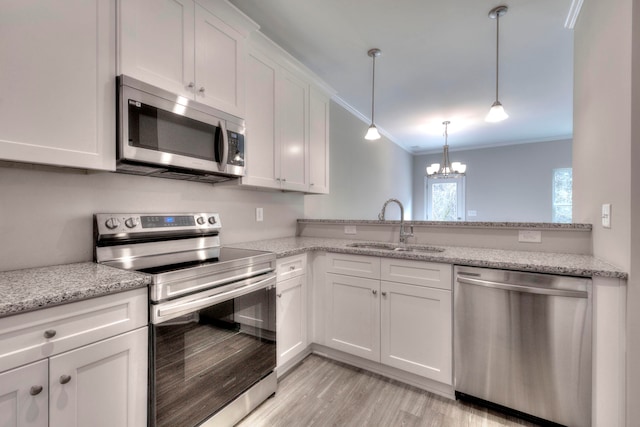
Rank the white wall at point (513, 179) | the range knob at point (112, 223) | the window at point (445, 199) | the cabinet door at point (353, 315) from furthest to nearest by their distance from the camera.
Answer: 1. the window at point (445, 199)
2. the white wall at point (513, 179)
3. the cabinet door at point (353, 315)
4. the range knob at point (112, 223)

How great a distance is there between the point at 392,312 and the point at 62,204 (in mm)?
1965

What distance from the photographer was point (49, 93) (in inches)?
44.9

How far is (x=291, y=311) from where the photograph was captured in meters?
2.08

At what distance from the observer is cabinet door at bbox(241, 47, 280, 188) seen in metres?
2.08

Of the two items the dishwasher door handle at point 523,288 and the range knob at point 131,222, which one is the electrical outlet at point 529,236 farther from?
the range knob at point 131,222

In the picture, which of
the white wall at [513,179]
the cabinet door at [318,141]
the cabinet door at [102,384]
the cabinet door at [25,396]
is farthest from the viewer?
the white wall at [513,179]

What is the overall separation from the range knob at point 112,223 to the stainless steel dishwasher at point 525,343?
6.31 ft

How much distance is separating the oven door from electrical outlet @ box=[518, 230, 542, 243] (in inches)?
68.5

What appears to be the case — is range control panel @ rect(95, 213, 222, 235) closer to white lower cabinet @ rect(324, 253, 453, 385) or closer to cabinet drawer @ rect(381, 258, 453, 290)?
white lower cabinet @ rect(324, 253, 453, 385)

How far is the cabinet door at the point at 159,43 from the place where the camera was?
136 cm

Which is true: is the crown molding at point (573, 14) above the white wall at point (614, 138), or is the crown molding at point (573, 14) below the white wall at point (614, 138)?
above

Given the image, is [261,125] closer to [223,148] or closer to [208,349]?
[223,148]

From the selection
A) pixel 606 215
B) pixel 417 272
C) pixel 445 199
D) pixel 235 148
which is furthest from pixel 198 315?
pixel 445 199

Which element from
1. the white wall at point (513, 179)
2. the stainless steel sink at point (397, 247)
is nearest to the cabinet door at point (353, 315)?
the stainless steel sink at point (397, 247)
